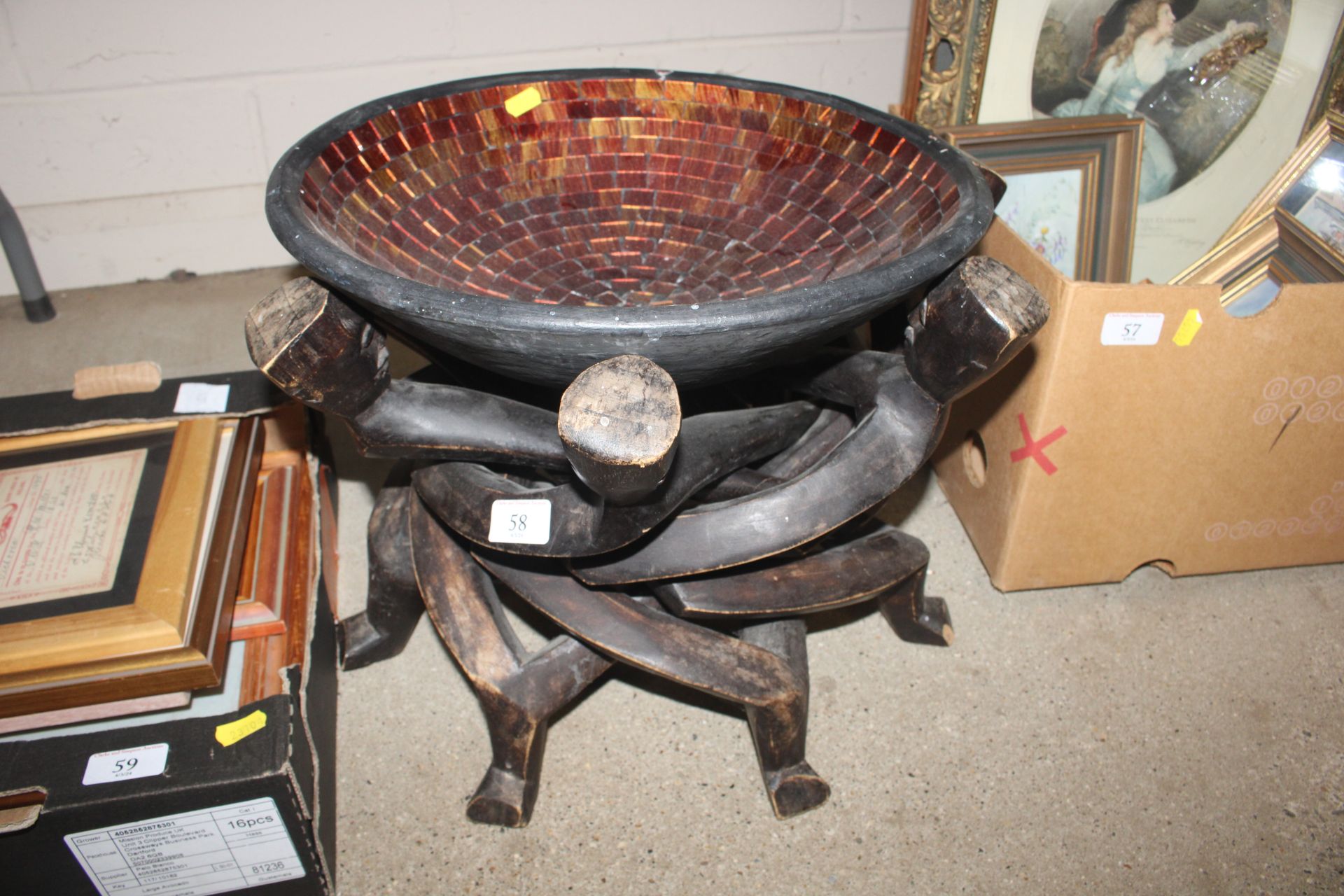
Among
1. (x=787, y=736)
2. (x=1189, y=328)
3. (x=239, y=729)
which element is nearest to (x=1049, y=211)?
(x=1189, y=328)

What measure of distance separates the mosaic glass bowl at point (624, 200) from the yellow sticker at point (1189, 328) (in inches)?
15.5

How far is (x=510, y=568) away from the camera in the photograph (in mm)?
957

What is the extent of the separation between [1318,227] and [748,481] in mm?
913

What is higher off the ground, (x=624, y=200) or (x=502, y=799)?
(x=624, y=200)

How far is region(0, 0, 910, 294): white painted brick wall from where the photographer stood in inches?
60.3

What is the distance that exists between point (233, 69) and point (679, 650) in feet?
4.33

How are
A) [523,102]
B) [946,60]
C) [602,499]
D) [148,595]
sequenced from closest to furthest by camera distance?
1. [602,499]
2. [148,595]
3. [523,102]
4. [946,60]

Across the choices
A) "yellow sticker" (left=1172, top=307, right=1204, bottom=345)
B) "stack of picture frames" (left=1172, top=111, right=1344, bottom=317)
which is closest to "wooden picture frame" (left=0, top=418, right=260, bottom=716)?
"yellow sticker" (left=1172, top=307, right=1204, bottom=345)

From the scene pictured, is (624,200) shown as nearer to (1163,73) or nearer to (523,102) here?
(523,102)

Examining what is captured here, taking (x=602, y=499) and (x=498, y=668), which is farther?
(x=498, y=668)

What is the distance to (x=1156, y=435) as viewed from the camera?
1139 millimetres

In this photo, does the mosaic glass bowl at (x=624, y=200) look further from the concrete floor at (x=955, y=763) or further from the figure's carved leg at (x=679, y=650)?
the concrete floor at (x=955, y=763)

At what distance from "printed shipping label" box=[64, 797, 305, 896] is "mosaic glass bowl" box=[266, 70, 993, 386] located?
0.48 meters

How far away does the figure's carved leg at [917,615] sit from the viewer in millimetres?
1152
